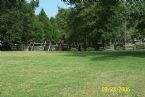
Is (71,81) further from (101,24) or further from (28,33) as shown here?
(28,33)

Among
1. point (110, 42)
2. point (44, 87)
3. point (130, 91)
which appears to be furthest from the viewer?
point (110, 42)

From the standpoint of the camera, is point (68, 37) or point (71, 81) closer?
point (71, 81)

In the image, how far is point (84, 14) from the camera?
63.4 meters

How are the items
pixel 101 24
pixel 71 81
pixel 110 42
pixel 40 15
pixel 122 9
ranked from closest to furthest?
pixel 71 81
pixel 122 9
pixel 101 24
pixel 110 42
pixel 40 15

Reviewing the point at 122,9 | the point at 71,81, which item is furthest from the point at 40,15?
the point at 71,81

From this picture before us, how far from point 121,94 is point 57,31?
275 ft

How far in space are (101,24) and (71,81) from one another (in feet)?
159

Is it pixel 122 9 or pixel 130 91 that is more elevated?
pixel 122 9
